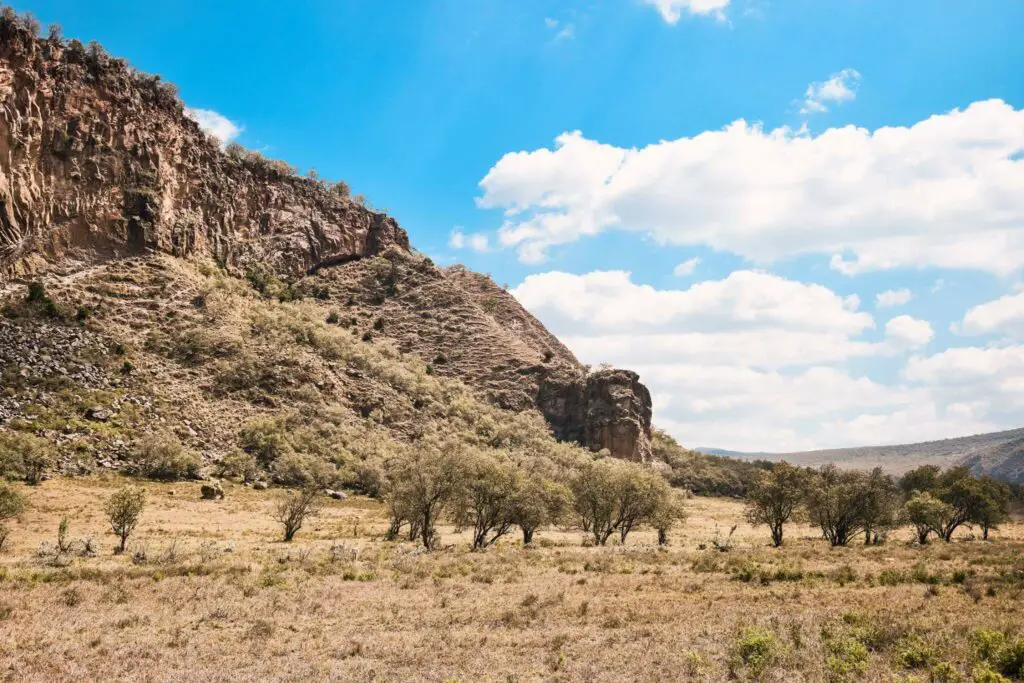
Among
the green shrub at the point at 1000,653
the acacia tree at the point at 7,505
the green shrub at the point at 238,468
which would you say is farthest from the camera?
the green shrub at the point at 238,468

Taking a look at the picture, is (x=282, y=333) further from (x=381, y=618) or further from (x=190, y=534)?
(x=381, y=618)

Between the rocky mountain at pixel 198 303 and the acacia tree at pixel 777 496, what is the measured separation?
51776 mm

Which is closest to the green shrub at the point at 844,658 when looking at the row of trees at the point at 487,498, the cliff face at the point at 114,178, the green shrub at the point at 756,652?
the green shrub at the point at 756,652

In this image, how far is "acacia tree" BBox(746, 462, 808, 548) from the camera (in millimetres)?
46344

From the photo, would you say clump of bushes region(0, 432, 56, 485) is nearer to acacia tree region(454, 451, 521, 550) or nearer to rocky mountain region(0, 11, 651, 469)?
rocky mountain region(0, 11, 651, 469)

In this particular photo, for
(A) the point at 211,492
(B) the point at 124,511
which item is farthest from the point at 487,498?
(A) the point at 211,492

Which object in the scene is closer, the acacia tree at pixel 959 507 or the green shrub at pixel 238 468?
the acacia tree at pixel 959 507

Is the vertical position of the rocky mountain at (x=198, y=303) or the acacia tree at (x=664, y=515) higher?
the rocky mountain at (x=198, y=303)

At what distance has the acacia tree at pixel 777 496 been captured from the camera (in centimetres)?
4634

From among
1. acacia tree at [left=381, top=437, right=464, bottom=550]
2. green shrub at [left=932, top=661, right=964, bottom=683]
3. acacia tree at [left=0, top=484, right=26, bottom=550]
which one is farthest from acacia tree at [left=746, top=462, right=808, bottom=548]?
acacia tree at [left=0, top=484, right=26, bottom=550]

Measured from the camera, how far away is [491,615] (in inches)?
761

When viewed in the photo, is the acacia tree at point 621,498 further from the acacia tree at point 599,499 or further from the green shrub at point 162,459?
the green shrub at point 162,459

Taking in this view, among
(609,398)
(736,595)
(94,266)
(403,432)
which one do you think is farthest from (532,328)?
(736,595)

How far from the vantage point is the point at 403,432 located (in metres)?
86.3
